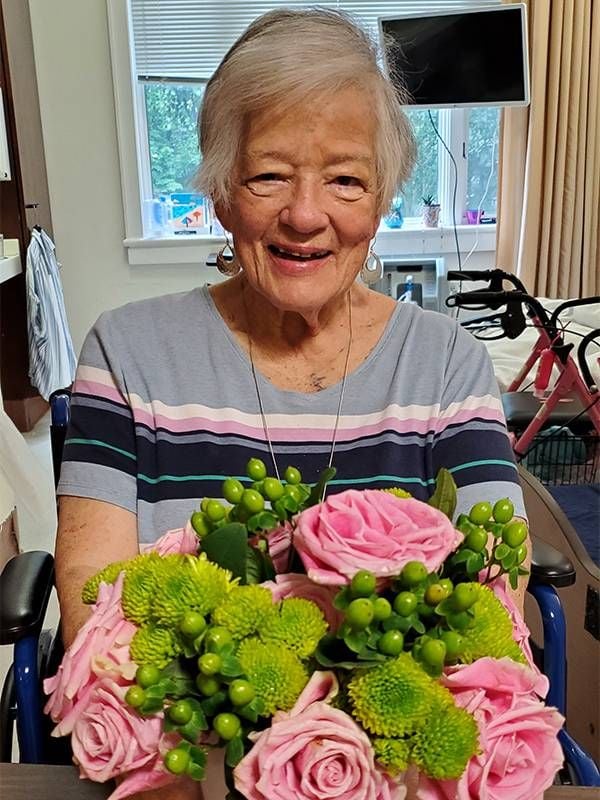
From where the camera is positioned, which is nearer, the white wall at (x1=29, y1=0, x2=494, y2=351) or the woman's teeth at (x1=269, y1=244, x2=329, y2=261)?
the woman's teeth at (x1=269, y1=244, x2=329, y2=261)

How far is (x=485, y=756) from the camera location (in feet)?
1.38

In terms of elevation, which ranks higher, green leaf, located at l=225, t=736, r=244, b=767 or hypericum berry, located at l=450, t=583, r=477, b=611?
hypericum berry, located at l=450, t=583, r=477, b=611

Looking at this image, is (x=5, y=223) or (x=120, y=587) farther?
(x=5, y=223)

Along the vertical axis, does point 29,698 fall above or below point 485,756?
below

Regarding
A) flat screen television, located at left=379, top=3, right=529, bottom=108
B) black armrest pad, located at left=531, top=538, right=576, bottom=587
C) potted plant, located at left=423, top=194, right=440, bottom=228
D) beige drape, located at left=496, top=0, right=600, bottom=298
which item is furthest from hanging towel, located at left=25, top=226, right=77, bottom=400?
black armrest pad, located at left=531, top=538, right=576, bottom=587

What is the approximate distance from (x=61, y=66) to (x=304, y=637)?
3.78m

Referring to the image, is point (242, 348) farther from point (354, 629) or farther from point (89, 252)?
point (89, 252)

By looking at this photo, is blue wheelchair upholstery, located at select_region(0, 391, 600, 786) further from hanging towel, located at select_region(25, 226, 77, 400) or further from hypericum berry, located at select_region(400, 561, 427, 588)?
hanging towel, located at select_region(25, 226, 77, 400)

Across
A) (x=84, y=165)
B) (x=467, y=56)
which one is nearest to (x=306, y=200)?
(x=467, y=56)

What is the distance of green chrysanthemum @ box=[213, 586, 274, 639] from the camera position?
16.3 inches

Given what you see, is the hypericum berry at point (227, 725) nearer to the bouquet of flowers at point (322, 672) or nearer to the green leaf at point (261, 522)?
the bouquet of flowers at point (322, 672)

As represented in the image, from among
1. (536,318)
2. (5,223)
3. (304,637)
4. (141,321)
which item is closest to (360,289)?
(141,321)

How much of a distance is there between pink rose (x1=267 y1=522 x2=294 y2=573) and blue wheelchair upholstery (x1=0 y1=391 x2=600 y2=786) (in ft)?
1.73

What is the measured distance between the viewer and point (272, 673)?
0.40m
